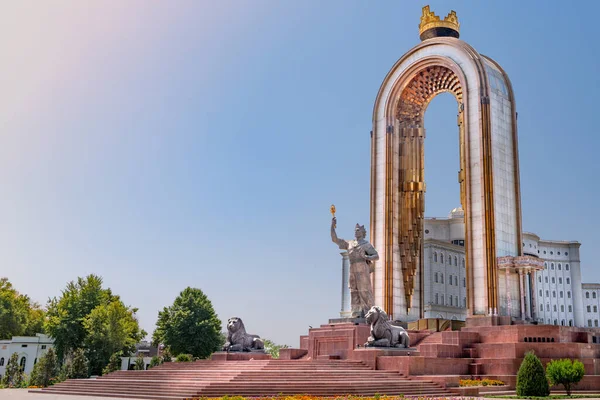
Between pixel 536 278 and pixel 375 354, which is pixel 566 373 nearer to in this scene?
pixel 375 354

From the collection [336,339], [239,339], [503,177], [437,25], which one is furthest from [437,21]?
[239,339]

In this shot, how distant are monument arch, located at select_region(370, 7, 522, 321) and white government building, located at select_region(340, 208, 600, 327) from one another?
14208mm


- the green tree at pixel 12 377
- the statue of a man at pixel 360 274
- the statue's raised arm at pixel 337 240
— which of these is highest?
the statue's raised arm at pixel 337 240

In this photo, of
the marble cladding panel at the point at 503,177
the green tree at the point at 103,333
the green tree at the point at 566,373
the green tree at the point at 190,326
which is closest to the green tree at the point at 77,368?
the green tree at the point at 103,333

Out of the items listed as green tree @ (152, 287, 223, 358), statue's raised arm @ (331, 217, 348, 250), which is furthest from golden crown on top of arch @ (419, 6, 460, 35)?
green tree @ (152, 287, 223, 358)

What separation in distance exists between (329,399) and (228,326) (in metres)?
10.2

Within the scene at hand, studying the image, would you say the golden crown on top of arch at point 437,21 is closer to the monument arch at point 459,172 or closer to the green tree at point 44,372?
the monument arch at point 459,172

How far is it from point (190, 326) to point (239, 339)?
1852cm

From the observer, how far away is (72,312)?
3784 centimetres

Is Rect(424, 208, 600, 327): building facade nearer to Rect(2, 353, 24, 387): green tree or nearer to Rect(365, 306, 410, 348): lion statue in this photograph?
Rect(365, 306, 410, 348): lion statue

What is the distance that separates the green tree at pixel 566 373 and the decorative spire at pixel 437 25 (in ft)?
65.3

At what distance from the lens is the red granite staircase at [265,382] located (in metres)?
14.1

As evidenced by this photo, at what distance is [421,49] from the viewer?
30.4 metres

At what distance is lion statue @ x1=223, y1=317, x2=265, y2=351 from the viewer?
2234 cm
